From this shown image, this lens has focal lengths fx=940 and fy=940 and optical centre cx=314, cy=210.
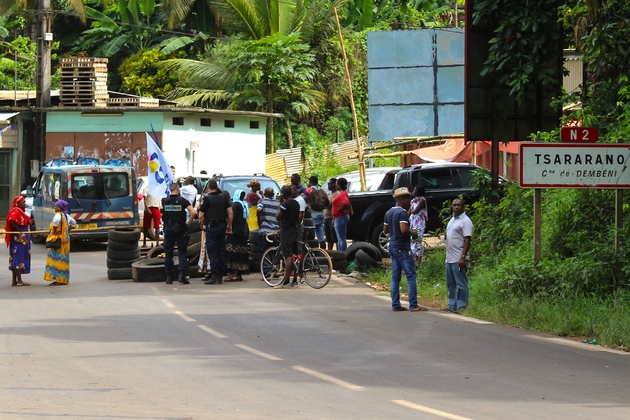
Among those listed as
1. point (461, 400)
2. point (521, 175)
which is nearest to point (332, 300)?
point (521, 175)

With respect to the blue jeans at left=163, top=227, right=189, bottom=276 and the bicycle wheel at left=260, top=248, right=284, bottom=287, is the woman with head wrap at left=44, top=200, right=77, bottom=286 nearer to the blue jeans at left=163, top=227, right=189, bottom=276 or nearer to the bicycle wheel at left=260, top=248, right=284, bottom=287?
the blue jeans at left=163, top=227, right=189, bottom=276

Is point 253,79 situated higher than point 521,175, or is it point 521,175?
point 253,79

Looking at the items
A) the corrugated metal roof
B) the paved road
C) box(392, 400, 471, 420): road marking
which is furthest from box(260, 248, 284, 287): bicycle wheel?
the corrugated metal roof

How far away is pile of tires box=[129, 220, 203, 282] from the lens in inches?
754

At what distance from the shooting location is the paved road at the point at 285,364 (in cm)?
785

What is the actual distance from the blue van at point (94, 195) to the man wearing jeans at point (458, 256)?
45.4 feet

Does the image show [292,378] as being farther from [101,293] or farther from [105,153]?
[105,153]

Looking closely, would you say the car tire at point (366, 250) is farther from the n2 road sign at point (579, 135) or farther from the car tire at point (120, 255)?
the n2 road sign at point (579, 135)

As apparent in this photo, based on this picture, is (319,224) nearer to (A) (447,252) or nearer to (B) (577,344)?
(A) (447,252)

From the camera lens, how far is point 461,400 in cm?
812

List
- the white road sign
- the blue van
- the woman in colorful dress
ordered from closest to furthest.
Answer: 1. the white road sign
2. the woman in colorful dress
3. the blue van

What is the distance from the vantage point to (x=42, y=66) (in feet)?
109

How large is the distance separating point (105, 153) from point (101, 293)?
1953 centimetres

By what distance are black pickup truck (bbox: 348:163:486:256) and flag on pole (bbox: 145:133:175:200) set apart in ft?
14.2
